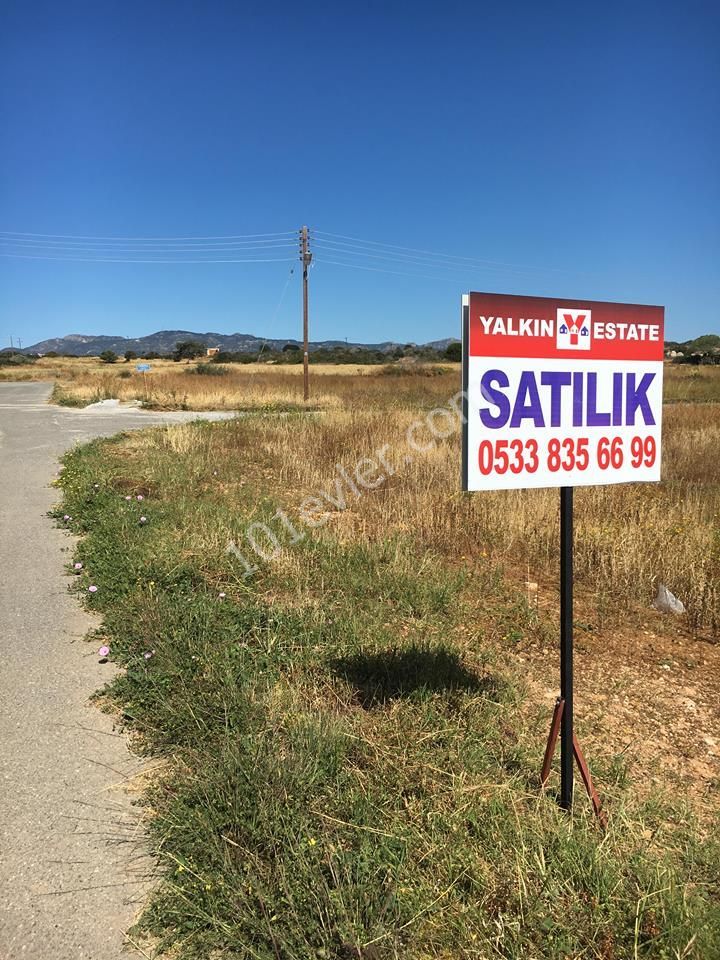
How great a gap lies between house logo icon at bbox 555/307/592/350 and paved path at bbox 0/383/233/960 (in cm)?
251

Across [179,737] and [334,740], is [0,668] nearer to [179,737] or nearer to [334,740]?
[179,737]

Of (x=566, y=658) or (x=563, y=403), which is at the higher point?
(x=563, y=403)

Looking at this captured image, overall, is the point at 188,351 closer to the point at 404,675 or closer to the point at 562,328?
the point at 404,675

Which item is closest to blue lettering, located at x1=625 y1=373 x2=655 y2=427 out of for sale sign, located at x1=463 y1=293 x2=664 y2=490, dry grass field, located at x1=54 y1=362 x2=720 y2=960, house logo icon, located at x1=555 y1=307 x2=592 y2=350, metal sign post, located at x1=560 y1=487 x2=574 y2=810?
for sale sign, located at x1=463 y1=293 x2=664 y2=490

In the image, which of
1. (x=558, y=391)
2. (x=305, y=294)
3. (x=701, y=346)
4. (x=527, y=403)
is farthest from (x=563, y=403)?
(x=701, y=346)

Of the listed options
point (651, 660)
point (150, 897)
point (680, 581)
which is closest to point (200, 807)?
point (150, 897)

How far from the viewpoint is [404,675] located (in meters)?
3.52

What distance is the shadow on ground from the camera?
3.36 metres

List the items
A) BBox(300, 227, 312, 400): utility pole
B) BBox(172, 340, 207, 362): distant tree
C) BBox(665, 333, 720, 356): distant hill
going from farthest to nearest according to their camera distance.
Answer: BBox(172, 340, 207, 362): distant tree < BBox(665, 333, 720, 356): distant hill < BBox(300, 227, 312, 400): utility pole

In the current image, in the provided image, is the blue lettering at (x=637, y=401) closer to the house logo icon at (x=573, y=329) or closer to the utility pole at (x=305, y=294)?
the house logo icon at (x=573, y=329)

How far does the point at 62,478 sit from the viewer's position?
31.0ft

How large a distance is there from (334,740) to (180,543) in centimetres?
334

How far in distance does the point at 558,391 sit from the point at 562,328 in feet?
0.82

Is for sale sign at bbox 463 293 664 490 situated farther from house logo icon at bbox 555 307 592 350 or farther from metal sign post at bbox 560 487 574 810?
metal sign post at bbox 560 487 574 810
